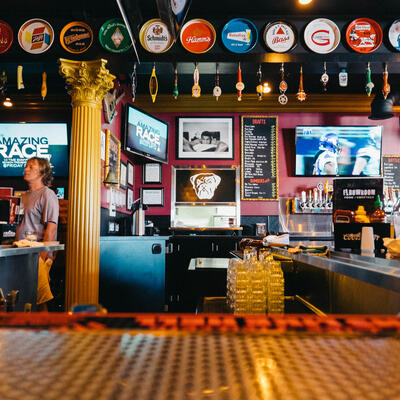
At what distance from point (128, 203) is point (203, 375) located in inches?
182

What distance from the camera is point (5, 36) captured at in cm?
340

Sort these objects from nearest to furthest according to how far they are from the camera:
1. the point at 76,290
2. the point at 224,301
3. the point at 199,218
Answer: the point at 224,301 < the point at 76,290 < the point at 199,218

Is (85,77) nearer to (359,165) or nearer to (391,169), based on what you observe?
(359,165)

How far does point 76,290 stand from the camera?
3.20 meters

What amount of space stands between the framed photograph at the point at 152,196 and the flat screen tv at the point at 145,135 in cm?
54

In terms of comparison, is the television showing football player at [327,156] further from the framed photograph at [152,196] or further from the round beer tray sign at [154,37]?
the round beer tray sign at [154,37]

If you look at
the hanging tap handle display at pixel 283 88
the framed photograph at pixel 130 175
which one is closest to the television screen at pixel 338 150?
the hanging tap handle display at pixel 283 88

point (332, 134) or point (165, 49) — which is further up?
point (165, 49)

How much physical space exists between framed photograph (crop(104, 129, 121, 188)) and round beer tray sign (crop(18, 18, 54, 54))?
106 centimetres

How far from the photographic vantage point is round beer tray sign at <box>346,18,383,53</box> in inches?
134

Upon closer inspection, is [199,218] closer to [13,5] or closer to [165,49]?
[165,49]

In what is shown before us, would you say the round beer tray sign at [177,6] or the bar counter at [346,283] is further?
the round beer tray sign at [177,6]

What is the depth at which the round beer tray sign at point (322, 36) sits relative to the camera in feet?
11.1

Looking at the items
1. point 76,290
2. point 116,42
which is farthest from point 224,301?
point 116,42
